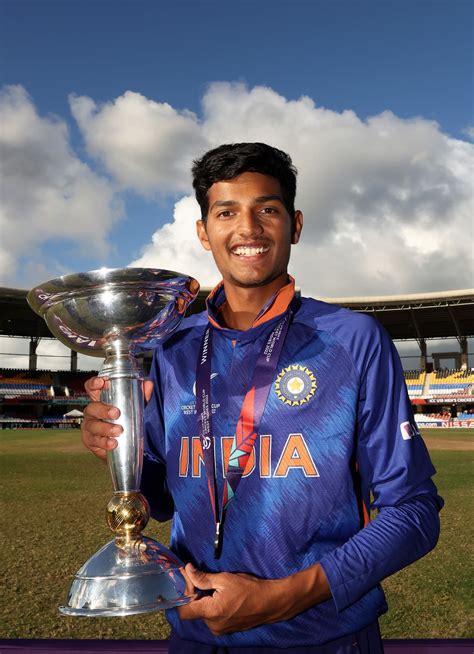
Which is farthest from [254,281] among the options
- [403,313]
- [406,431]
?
[403,313]

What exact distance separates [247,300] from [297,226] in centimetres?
33

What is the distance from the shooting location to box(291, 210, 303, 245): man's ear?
208 centimetres

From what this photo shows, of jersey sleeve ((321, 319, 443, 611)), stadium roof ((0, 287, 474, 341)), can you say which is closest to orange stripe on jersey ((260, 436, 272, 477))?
jersey sleeve ((321, 319, 443, 611))

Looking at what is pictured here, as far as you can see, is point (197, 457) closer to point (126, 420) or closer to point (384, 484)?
point (126, 420)

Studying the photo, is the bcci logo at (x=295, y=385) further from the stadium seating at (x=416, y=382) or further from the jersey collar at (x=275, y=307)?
the stadium seating at (x=416, y=382)

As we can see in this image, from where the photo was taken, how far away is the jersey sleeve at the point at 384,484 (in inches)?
60.7

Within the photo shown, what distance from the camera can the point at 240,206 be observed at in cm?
187

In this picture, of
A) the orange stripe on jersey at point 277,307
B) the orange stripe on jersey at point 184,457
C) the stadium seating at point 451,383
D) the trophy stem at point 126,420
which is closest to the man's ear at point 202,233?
the orange stripe on jersey at point 277,307

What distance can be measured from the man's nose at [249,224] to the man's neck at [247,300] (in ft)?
0.64

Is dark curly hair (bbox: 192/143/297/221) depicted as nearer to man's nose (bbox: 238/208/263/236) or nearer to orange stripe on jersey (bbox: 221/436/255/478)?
man's nose (bbox: 238/208/263/236)

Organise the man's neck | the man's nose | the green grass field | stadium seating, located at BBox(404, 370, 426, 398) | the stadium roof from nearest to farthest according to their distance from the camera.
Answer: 1. the man's nose
2. the man's neck
3. the green grass field
4. the stadium roof
5. stadium seating, located at BBox(404, 370, 426, 398)

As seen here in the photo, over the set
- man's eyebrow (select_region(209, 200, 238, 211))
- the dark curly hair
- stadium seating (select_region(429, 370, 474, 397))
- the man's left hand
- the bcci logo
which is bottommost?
stadium seating (select_region(429, 370, 474, 397))

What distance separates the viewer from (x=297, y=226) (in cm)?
210

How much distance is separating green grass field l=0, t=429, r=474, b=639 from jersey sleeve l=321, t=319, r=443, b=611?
3200mm
